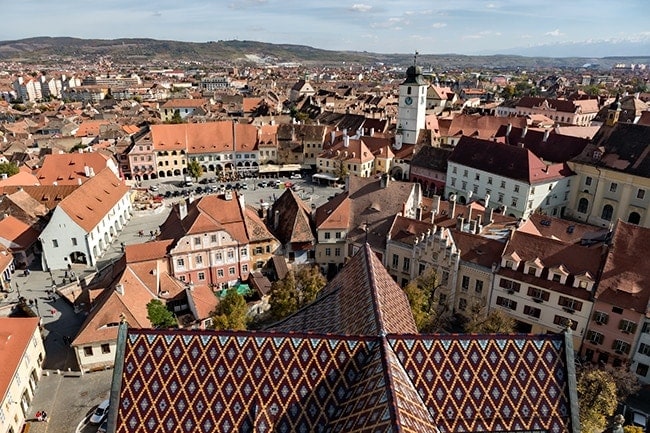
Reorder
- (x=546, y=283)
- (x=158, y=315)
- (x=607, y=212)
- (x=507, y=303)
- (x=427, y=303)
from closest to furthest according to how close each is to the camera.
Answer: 1. (x=158, y=315)
2. (x=546, y=283)
3. (x=427, y=303)
4. (x=507, y=303)
5. (x=607, y=212)

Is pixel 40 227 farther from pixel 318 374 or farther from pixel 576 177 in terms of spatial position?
pixel 576 177

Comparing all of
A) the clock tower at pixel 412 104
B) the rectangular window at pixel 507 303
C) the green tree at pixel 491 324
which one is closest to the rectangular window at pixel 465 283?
the rectangular window at pixel 507 303

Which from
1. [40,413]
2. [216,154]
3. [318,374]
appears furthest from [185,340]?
[216,154]

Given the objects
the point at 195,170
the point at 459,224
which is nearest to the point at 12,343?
the point at 459,224

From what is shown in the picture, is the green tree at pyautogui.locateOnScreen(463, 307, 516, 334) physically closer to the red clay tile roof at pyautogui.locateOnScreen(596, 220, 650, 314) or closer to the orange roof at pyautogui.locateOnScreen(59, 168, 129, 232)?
the red clay tile roof at pyautogui.locateOnScreen(596, 220, 650, 314)

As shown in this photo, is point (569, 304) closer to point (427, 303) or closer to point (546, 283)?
point (546, 283)

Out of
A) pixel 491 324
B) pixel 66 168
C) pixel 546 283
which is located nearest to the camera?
pixel 491 324
